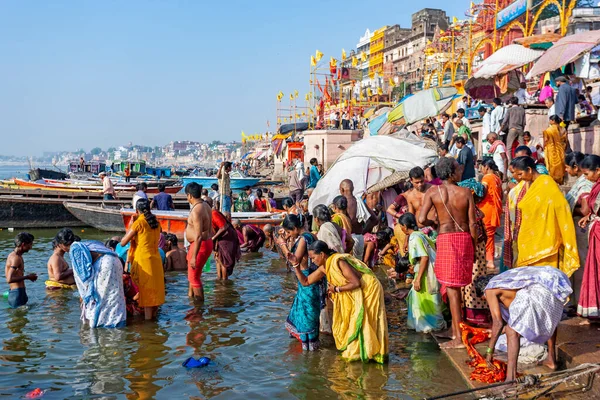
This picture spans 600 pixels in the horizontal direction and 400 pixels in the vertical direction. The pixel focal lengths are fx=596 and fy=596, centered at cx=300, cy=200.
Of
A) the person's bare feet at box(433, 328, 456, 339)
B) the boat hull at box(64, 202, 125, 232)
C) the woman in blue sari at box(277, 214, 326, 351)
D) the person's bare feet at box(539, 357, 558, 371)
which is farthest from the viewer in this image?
the boat hull at box(64, 202, 125, 232)

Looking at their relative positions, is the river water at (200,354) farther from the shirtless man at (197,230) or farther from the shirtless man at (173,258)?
the shirtless man at (173,258)

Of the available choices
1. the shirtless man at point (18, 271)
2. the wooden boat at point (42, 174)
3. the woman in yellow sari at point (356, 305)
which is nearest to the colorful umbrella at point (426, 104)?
the woman in yellow sari at point (356, 305)

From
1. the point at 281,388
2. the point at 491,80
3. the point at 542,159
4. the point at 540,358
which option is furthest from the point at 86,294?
the point at 491,80

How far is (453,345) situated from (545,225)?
142 centimetres

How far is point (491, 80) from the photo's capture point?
1677 centimetres

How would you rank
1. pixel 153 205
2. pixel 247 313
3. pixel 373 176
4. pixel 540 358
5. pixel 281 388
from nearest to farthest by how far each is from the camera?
pixel 540 358 → pixel 281 388 → pixel 247 313 → pixel 373 176 → pixel 153 205

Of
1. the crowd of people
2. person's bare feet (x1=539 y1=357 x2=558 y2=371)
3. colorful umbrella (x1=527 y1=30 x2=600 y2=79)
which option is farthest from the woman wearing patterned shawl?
colorful umbrella (x1=527 y1=30 x2=600 y2=79)

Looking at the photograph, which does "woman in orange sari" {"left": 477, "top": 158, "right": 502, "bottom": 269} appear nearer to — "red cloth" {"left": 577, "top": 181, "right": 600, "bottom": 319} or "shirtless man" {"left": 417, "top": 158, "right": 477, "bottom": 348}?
"shirtless man" {"left": 417, "top": 158, "right": 477, "bottom": 348}

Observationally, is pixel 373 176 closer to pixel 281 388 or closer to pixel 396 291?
pixel 396 291

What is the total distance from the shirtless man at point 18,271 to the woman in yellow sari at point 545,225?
591 cm

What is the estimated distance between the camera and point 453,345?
5.65m

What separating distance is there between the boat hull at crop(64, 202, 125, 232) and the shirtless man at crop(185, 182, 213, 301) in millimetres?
11074

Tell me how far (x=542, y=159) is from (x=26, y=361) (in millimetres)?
8691

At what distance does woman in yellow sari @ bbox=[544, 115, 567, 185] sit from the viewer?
907 centimetres
